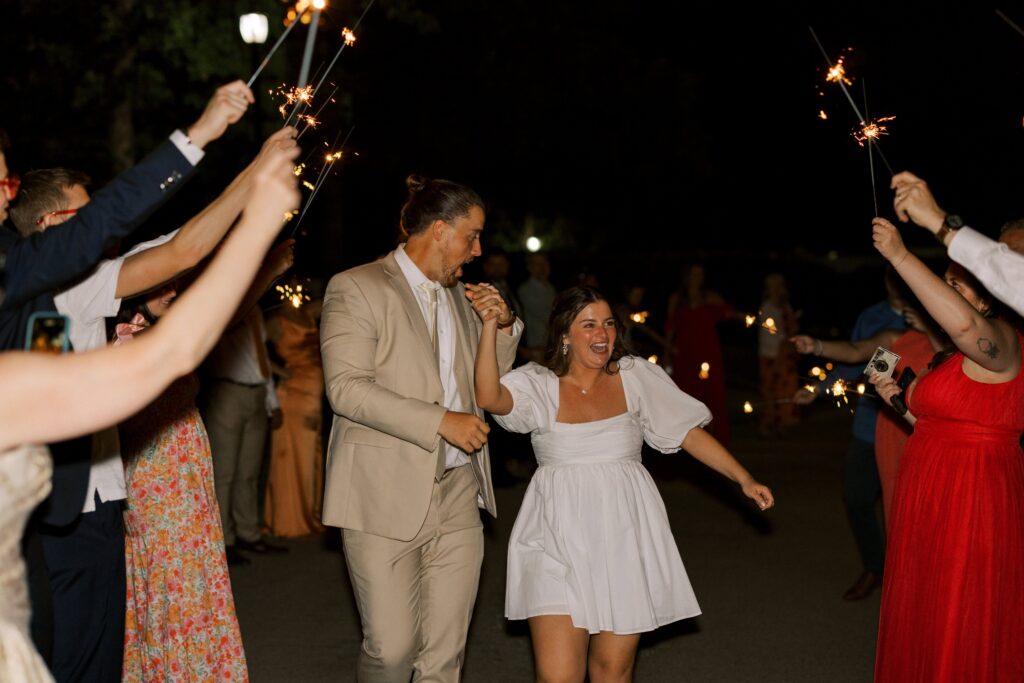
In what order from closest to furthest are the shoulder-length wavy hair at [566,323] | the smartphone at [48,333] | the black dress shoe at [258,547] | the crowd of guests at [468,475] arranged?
1. the smartphone at [48,333]
2. the crowd of guests at [468,475]
3. the shoulder-length wavy hair at [566,323]
4. the black dress shoe at [258,547]

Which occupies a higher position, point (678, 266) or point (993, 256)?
point (678, 266)

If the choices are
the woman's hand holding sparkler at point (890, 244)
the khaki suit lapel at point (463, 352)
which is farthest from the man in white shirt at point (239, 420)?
the woman's hand holding sparkler at point (890, 244)

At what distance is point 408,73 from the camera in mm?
24516

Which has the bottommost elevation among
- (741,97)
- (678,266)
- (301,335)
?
(301,335)

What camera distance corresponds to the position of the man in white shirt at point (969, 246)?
4.11 meters

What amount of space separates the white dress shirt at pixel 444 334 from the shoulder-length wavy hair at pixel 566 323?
0.50 m

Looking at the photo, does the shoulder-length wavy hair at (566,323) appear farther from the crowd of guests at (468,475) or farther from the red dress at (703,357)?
the red dress at (703,357)

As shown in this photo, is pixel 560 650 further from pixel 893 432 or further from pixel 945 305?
pixel 893 432

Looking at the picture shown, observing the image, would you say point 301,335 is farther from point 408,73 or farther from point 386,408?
point 408,73

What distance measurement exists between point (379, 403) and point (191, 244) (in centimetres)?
111

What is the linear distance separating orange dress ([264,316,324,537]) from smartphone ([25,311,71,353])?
Answer: 7.15 m

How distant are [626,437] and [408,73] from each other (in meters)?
20.4

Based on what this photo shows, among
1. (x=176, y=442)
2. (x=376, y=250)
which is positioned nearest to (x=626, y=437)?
(x=176, y=442)

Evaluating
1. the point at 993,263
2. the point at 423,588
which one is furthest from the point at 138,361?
the point at 993,263
